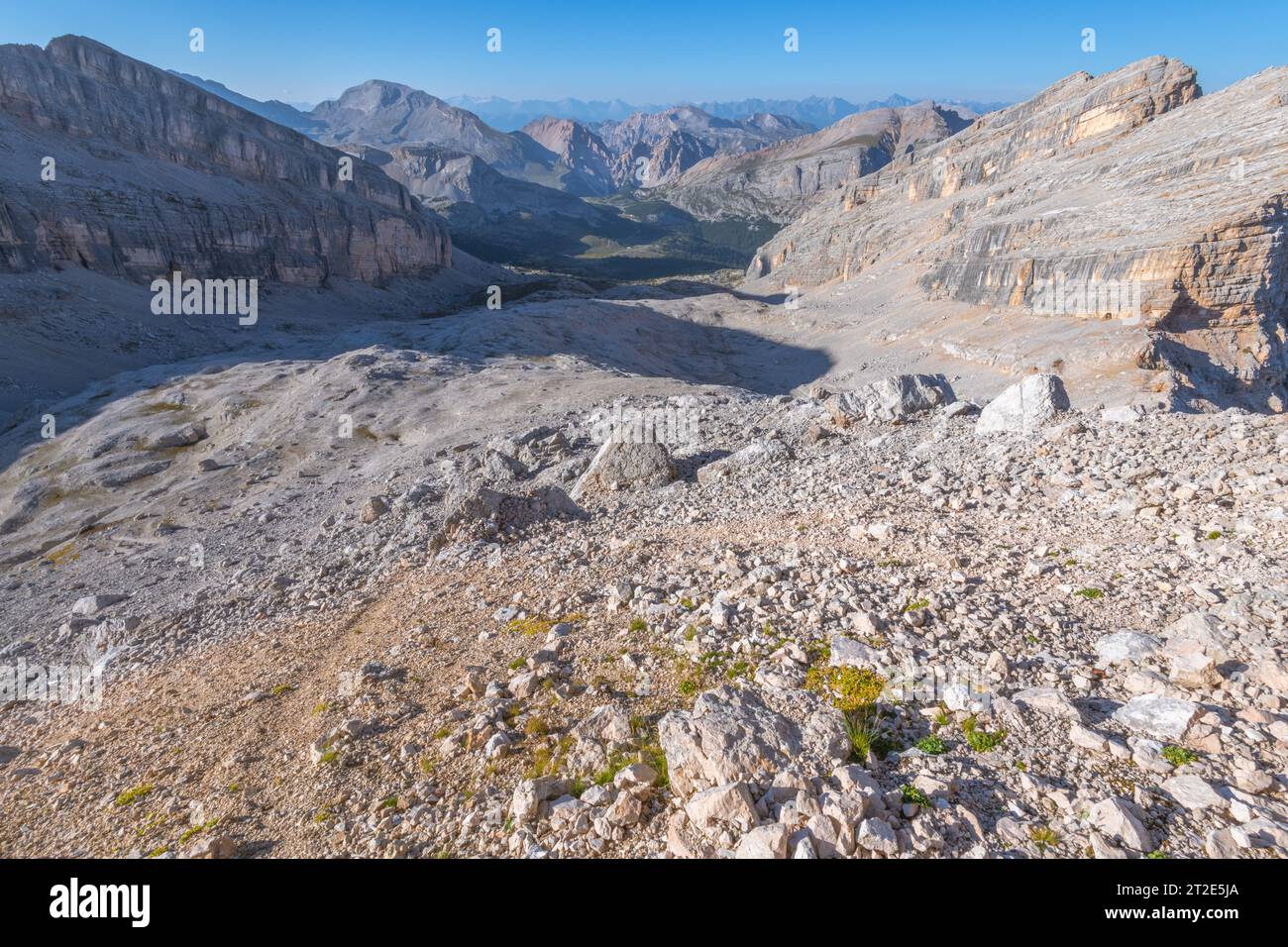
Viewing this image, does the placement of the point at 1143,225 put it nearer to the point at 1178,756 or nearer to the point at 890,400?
the point at 890,400

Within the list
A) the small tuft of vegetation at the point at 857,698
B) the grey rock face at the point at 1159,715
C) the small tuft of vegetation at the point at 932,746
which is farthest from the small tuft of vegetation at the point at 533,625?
the grey rock face at the point at 1159,715

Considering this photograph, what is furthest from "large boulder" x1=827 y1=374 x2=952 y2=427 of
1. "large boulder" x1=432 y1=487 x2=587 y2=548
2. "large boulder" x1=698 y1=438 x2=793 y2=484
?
"large boulder" x1=432 y1=487 x2=587 y2=548

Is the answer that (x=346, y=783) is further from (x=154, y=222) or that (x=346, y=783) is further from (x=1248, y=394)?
(x=154, y=222)

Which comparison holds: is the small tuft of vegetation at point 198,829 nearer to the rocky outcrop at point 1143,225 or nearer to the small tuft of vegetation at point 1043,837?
the small tuft of vegetation at point 1043,837

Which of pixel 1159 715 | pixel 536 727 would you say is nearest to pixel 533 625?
pixel 536 727

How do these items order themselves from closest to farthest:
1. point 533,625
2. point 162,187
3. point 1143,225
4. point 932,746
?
1. point 932,746
2. point 533,625
3. point 1143,225
4. point 162,187

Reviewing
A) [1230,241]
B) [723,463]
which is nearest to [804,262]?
[1230,241]
